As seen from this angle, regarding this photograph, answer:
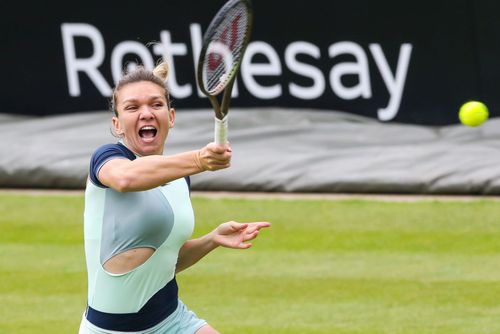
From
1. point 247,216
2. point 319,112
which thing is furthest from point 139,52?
point 247,216

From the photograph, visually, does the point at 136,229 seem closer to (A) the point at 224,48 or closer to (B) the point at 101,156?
(B) the point at 101,156

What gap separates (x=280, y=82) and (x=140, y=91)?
309 inches

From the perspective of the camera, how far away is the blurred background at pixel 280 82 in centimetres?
1236

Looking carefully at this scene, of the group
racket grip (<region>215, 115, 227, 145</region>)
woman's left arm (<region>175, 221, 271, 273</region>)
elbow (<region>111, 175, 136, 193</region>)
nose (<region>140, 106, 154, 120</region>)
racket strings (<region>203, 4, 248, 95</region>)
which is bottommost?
woman's left arm (<region>175, 221, 271, 273</region>)

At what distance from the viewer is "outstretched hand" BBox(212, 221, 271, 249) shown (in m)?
5.44

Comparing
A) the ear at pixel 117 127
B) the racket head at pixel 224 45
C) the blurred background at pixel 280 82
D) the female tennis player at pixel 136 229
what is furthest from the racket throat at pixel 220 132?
the blurred background at pixel 280 82

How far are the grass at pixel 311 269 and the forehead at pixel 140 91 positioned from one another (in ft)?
9.52

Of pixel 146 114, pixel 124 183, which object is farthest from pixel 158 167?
pixel 146 114

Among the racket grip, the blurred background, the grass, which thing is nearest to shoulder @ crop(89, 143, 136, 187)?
the racket grip

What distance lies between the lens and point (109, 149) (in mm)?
4938

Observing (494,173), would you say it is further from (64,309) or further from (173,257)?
(173,257)

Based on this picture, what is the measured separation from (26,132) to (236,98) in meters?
2.17

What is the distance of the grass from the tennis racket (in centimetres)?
326

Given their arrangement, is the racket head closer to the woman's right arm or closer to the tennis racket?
the tennis racket
